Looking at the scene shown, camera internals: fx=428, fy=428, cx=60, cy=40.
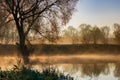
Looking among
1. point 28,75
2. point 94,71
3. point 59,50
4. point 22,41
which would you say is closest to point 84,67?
point 94,71

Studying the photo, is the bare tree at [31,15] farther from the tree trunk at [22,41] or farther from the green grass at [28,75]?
the green grass at [28,75]

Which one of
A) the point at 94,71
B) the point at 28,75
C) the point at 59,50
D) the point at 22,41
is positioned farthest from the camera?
the point at 59,50

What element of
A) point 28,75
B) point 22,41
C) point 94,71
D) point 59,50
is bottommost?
point 94,71

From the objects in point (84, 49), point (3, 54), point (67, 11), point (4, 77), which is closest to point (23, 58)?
point (67, 11)

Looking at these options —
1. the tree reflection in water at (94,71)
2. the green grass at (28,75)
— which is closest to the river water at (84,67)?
the tree reflection in water at (94,71)

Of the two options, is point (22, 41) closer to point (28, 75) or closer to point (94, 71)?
point (94, 71)

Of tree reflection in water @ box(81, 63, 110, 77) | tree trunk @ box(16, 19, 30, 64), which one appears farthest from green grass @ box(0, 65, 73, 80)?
tree trunk @ box(16, 19, 30, 64)

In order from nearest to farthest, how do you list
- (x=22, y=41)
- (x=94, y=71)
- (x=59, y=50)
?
(x=94, y=71) → (x=22, y=41) → (x=59, y=50)

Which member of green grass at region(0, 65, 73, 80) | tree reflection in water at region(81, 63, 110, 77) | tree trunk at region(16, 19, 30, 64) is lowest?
tree reflection in water at region(81, 63, 110, 77)

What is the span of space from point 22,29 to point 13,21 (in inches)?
51.3

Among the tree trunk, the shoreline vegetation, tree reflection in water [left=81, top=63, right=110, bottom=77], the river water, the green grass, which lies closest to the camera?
the green grass

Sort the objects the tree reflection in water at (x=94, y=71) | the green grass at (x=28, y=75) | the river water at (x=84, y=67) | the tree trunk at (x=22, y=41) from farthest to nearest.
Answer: the tree trunk at (x=22, y=41)
the tree reflection in water at (x=94, y=71)
the river water at (x=84, y=67)
the green grass at (x=28, y=75)

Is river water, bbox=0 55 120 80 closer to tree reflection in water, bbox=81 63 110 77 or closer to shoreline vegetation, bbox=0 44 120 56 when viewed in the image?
tree reflection in water, bbox=81 63 110 77

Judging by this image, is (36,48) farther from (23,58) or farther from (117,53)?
(117,53)
